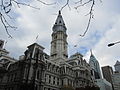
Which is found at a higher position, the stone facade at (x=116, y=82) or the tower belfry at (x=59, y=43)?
the tower belfry at (x=59, y=43)

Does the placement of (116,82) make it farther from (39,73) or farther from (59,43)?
(39,73)

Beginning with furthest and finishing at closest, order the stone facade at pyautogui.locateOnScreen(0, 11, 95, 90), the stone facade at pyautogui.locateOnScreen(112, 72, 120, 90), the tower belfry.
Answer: the stone facade at pyautogui.locateOnScreen(112, 72, 120, 90) < the tower belfry < the stone facade at pyautogui.locateOnScreen(0, 11, 95, 90)

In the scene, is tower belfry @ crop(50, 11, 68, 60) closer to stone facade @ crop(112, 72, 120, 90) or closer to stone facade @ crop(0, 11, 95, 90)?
stone facade @ crop(0, 11, 95, 90)

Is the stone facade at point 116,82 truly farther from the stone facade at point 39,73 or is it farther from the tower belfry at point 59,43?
the tower belfry at point 59,43

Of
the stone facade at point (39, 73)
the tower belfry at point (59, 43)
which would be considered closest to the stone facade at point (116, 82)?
the stone facade at point (39, 73)

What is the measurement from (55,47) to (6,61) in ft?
74.1

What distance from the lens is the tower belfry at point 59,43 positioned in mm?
59078

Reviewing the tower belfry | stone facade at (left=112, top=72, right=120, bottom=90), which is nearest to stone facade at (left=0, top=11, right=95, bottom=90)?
the tower belfry

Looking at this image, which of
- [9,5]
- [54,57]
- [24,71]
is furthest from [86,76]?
[9,5]

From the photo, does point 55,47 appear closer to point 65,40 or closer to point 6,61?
point 65,40

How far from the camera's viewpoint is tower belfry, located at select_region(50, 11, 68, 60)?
59078 millimetres

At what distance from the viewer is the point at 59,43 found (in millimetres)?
60750

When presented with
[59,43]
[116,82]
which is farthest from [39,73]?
[116,82]

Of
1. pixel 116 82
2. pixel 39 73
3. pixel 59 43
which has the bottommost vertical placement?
pixel 39 73
